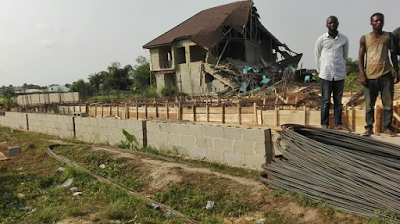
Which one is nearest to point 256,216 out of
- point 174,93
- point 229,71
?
point 229,71

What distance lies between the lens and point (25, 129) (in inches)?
596

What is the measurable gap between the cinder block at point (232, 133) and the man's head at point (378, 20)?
2906 millimetres

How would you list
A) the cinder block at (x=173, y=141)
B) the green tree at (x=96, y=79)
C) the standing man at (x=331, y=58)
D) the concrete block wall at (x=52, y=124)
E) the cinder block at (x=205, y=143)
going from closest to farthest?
the standing man at (x=331, y=58) → the cinder block at (x=205, y=143) → the cinder block at (x=173, y=141) → the concrete block wall at (x=52, y=124) → the green tree at (x=96, y=79)

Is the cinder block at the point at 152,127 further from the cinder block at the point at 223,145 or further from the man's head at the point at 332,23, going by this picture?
the man's head at the point at 332,23

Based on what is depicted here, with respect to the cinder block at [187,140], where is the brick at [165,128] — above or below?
above

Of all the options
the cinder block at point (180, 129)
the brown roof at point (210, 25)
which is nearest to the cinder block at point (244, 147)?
the cinder block at point (180, 129)

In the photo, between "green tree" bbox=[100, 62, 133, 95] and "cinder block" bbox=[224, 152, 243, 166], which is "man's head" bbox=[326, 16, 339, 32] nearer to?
"cinder block" bbox=[224, 152, 243, 166]

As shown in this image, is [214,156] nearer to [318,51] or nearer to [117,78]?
[318,51]

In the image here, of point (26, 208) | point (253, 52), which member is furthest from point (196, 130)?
point (253, 52)

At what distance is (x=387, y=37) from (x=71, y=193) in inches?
223

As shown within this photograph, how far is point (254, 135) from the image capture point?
19.8 ft

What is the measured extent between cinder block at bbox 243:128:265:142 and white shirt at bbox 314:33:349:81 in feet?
5.09

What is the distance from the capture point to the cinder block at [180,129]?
24.3ft

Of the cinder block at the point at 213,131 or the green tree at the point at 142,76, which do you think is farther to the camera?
the green tree at the point at 142,76
